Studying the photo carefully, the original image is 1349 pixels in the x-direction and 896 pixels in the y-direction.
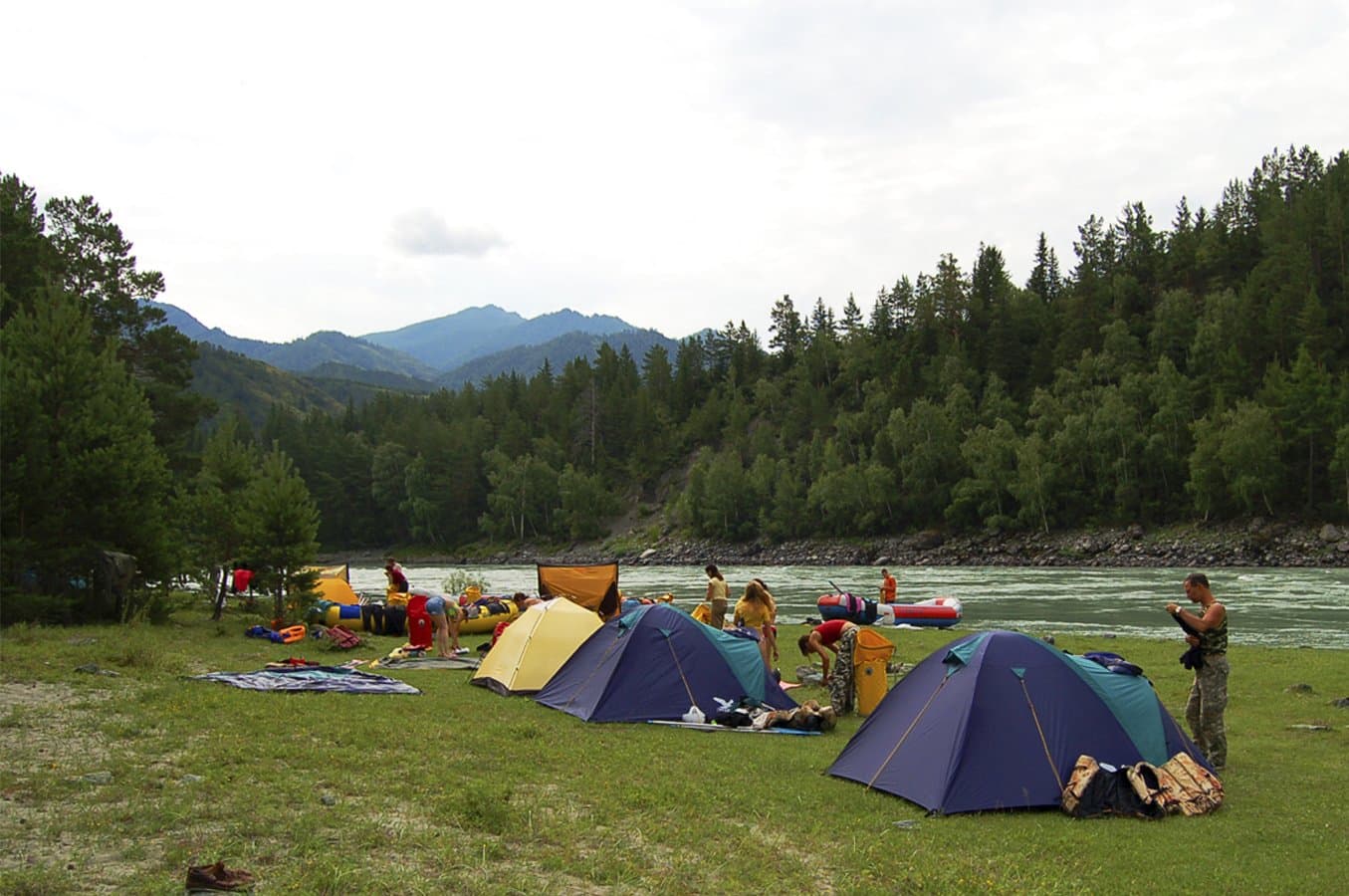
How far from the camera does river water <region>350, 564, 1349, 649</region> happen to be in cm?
2980

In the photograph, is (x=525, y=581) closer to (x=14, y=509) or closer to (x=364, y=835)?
(x=14, y=509)

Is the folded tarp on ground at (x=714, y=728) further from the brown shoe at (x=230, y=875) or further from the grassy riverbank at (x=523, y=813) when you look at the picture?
the brown shoe at (x=230, y=875)

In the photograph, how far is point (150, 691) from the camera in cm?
1277

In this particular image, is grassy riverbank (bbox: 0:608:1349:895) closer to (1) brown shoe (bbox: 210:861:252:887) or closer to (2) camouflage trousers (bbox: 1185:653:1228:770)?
(1) brown shoe (bbox: 210:861:252:887)

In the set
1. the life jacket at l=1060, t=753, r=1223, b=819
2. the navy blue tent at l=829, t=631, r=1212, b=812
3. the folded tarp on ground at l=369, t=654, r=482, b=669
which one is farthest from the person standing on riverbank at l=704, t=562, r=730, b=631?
the life jacket at l=1060, t=753, r=1223, b=819

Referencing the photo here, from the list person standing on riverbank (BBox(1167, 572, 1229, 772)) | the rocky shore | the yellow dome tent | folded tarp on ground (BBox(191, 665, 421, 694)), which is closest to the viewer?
person standing on riverbank (BBox(1167, 572, 1229, 772))

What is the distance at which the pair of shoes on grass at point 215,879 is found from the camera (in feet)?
19.5

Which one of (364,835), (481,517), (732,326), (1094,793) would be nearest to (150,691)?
(364,835)

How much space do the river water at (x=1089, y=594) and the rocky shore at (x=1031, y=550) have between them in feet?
18.1

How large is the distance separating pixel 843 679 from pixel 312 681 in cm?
798

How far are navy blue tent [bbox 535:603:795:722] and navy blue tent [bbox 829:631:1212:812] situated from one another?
145 inches

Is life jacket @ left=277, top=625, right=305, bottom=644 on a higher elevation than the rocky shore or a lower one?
higher

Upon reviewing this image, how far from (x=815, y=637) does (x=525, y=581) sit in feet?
180

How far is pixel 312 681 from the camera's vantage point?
49.3ft
